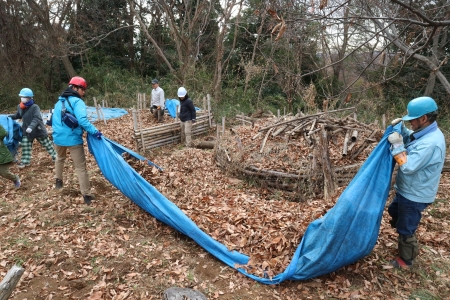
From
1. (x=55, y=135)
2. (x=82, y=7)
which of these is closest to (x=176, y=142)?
(x=55, y=135)

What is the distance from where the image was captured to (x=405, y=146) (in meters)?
2.95

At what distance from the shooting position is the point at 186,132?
875 cm

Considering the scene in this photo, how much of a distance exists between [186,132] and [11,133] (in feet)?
13.6

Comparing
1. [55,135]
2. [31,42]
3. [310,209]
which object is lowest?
[310,209]

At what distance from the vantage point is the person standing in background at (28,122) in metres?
5.76

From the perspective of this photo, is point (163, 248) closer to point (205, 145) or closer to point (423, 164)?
point (423, 164)

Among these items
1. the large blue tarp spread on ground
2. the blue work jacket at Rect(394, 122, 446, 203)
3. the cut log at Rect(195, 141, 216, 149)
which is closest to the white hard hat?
the cut log at Rect(195, 141, 216, 149)

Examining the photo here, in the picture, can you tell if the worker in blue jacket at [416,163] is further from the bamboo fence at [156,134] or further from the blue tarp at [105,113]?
the blue tarp at [105,113]

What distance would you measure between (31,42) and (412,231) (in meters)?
17.9

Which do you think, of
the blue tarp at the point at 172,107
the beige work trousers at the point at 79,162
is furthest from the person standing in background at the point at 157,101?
the beige work trousers at the point at 79,162

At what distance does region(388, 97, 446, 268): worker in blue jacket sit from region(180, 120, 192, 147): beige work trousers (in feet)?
20.8

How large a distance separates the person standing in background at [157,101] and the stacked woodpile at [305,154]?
400 centimetres

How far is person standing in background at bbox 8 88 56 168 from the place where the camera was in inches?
227

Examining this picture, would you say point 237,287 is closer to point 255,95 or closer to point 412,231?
point 412,231
